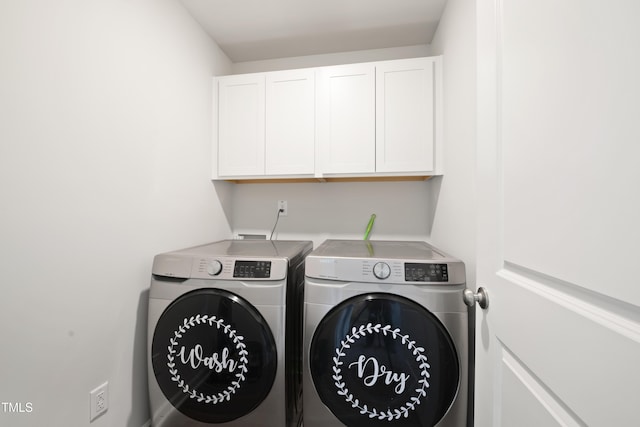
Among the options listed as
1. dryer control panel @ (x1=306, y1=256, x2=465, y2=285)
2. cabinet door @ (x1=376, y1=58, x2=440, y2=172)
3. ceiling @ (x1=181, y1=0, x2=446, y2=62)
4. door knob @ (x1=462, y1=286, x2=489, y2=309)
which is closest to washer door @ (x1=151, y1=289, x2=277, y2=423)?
dryer control panel @ (x1=306, y1=256, x2=465, y2=285)

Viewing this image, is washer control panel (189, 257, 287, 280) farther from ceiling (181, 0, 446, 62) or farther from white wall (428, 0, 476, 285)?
ceiling (181, 0, 446, 62)

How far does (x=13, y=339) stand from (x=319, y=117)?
1.70m

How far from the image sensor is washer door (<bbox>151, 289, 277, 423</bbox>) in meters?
1.11

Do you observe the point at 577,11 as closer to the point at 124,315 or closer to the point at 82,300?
the point at 82,300

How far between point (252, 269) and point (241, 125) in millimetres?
1143

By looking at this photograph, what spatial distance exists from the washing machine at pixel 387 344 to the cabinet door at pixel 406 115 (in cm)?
76

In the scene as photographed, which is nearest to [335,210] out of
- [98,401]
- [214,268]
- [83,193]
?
[214,268]

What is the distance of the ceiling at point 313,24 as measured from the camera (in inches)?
60.7

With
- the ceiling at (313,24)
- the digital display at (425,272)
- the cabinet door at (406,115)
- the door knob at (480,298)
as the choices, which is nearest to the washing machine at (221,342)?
the digital display at (425,272)

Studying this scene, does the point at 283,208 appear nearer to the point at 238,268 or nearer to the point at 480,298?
the point at 238,268

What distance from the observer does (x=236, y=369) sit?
1.11 m

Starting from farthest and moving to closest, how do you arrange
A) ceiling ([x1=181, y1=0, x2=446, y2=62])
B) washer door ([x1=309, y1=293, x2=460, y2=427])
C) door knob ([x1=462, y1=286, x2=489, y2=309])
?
ceiling ([x1=181, y1=0, x2=446, y2=62]), washer door ([x1=309, y1=293, x2=460, y2=427]), door knob ([x1=462, y1=286, x2=489, y2=309])

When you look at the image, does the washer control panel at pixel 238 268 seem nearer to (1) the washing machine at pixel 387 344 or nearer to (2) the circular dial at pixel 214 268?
(2) the circular dial at pixel 214 268

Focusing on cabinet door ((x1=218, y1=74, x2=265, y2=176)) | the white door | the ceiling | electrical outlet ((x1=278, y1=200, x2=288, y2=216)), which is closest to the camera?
the white door
